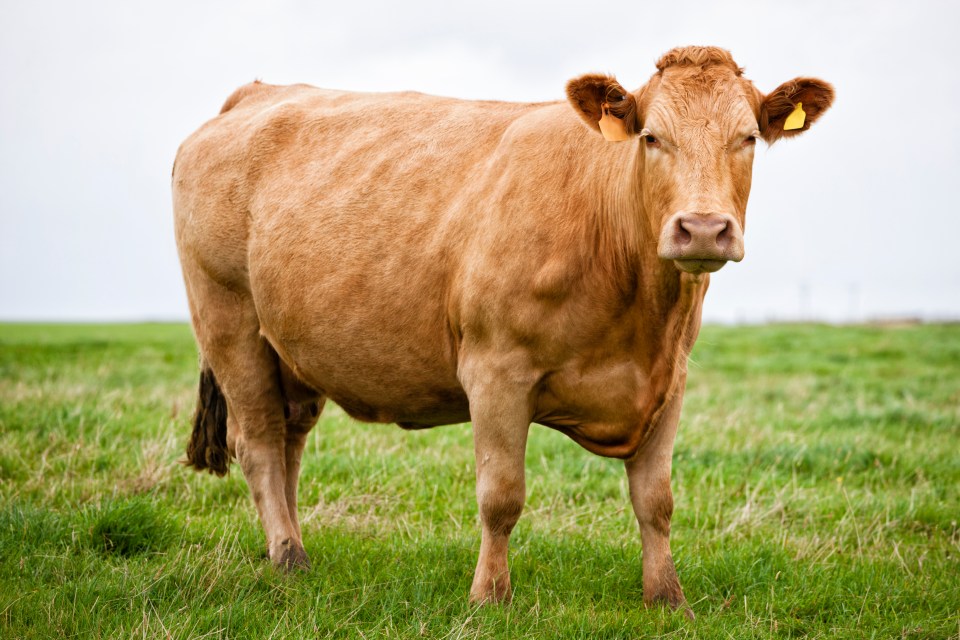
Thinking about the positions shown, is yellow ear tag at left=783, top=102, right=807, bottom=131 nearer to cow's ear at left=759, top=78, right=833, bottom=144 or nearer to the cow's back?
cow's ear at left=759, top=78, right=833, bottom=144

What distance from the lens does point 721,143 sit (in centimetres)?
388

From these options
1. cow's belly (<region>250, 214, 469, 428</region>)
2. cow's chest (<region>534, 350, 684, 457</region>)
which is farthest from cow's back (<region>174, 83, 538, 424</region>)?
cow's chest (<region>534, 350, 684, 457</region>)

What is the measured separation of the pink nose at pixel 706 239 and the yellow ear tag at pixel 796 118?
0.97 m

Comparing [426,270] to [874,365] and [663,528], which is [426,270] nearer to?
[663,528]

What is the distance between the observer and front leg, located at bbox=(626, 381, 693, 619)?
15.3ft

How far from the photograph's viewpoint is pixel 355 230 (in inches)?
200

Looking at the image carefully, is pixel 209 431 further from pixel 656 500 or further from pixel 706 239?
pixel 706 239

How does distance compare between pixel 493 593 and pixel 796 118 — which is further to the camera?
pixel 493 593

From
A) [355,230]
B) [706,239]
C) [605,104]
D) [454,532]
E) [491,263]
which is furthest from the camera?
[454,532]

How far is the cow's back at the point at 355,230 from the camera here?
4836 millimetres

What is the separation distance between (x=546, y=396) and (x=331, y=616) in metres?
1.40

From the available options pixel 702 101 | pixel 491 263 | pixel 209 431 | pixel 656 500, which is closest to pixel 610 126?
pixel 702 101

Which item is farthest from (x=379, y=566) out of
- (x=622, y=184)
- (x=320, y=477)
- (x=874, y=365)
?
(x=874, y=365)

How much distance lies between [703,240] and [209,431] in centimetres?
394
